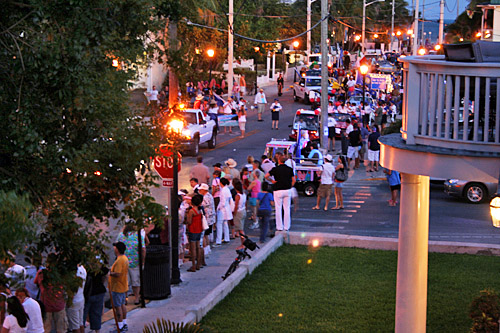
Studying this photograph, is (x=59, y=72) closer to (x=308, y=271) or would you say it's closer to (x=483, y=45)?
(x=483, y=45)

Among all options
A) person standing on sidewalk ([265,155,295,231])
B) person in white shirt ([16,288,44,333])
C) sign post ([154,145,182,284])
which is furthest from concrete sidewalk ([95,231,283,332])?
person in white shirt ([16,288,44,333])

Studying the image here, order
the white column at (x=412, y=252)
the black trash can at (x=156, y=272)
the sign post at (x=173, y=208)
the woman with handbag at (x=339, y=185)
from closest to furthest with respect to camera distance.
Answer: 1. the white column at (x=412, y=252)
2. the black trash can at (x=156, y=272)
3. the sign post at (x=173, y=208)
4. the woman with handbag at (x=339, y=185)

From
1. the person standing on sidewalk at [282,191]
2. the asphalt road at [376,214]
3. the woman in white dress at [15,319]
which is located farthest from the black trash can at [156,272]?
the asphalt road at [376,214]

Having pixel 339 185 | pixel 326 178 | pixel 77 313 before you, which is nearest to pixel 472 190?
pixel 339 185

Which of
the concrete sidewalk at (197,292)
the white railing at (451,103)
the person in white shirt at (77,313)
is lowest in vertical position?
the concrete sidewalk at (197,292)

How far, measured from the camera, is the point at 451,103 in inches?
300

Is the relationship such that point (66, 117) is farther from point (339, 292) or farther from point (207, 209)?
point (207, 209)

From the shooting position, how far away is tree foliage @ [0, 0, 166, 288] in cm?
700

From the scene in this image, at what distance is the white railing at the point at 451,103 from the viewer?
23.9 feet

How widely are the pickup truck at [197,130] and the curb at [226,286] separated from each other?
13974 millimetres

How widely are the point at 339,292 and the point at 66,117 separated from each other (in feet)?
22.2

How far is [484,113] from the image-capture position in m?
7.42

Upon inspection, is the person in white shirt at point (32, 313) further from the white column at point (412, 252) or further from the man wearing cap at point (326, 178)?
the man wearing cap at point (326, 178)

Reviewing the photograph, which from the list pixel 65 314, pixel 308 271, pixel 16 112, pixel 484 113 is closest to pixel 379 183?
pixel 308 271
